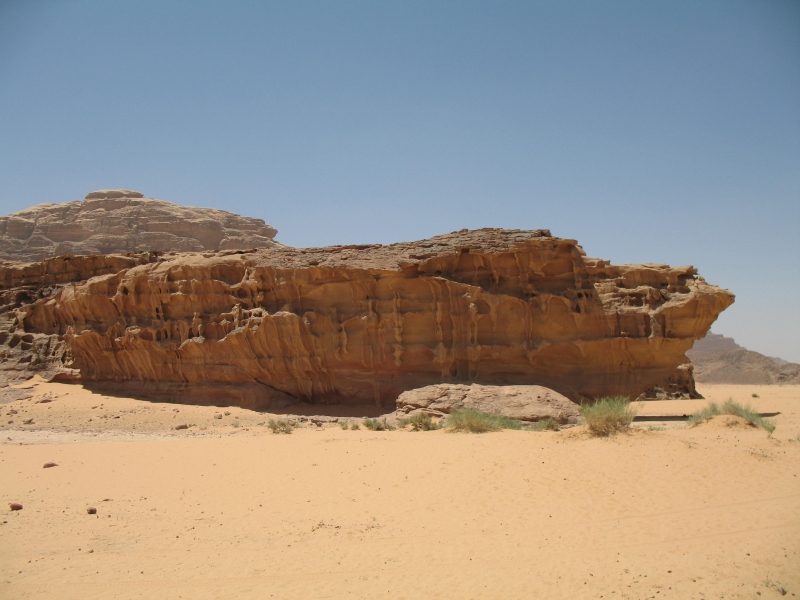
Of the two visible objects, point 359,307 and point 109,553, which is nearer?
point 109,553

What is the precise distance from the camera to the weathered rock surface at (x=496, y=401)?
16.5 metres

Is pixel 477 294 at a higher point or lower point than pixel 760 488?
higher

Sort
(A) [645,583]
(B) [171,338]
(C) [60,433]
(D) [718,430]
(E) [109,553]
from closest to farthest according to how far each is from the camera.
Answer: (A) [645,583] → (E) [109,553] → (D) [718,430] → (C) [60,433] → (B) [171,338]

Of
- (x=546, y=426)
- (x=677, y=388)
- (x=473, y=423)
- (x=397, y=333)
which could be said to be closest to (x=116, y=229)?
(x=397, y=333)

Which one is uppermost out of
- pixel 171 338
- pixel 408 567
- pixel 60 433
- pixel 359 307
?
pixel 359 307

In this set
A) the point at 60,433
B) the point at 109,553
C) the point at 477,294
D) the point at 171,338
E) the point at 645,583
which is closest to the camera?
the point at 645,583

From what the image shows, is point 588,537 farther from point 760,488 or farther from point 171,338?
point 171,338

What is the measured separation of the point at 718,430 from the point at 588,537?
25.2 feet

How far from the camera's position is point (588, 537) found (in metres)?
7.71

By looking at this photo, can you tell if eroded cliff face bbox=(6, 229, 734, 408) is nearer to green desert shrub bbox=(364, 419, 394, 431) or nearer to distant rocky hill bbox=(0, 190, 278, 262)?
green desert shrub bbox=(364, 419, 394, 431)

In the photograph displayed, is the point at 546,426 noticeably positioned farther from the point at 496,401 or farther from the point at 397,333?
the point at 397,333

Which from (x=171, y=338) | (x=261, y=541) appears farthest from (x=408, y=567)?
(x=171, y=338)

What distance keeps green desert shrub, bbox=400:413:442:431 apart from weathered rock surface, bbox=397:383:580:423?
40.6 inches

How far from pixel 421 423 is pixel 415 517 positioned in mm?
7621
